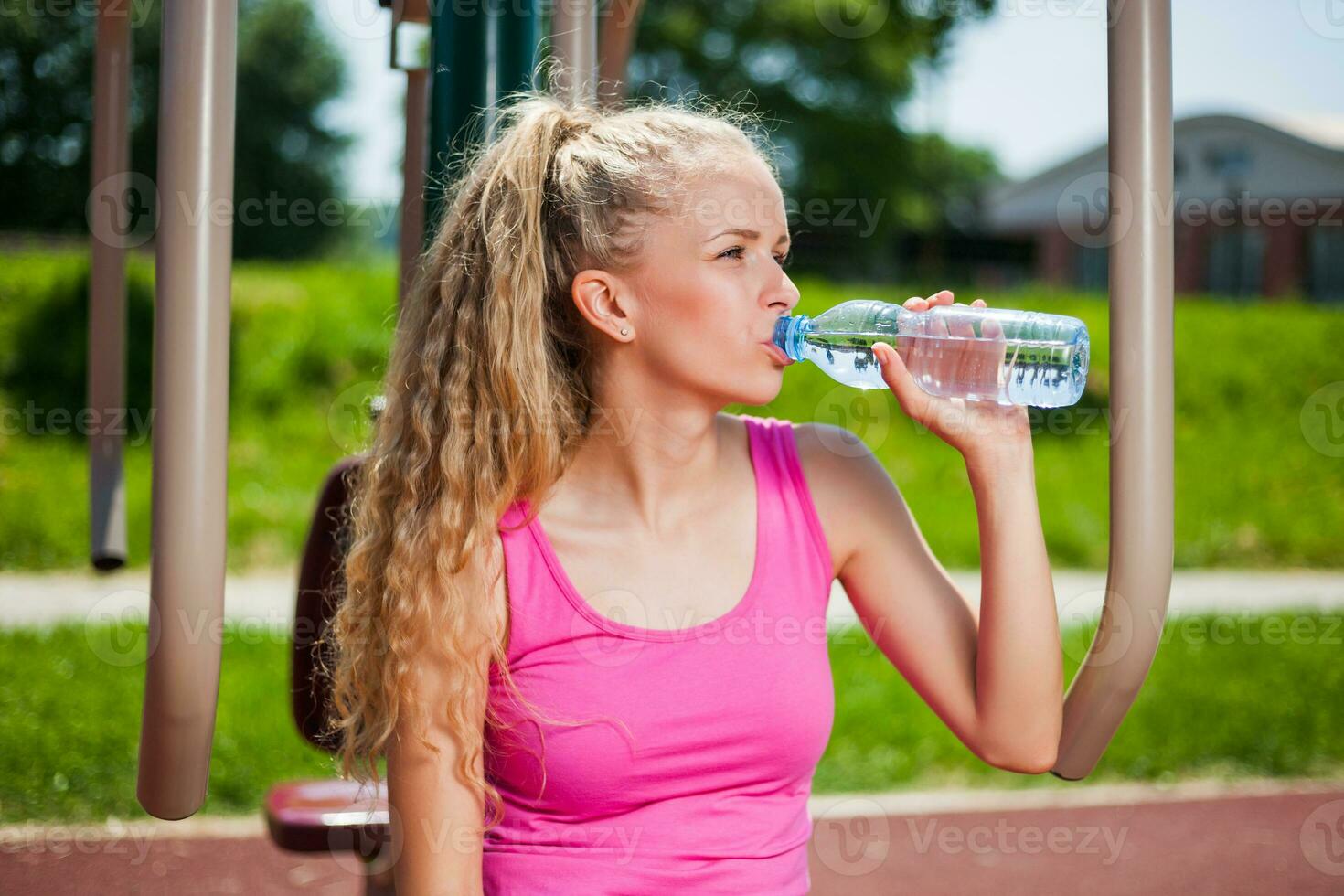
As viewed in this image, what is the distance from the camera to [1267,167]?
4.39 m

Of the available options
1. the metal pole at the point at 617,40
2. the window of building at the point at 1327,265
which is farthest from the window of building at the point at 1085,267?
the metal pole at the point at 617,40

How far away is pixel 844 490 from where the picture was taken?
5.82ft

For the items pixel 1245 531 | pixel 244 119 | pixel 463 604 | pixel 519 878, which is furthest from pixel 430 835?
pixel 244 119

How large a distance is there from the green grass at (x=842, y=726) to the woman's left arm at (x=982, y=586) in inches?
86.8

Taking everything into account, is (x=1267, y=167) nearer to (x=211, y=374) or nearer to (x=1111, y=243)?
(x=1111, y=243)

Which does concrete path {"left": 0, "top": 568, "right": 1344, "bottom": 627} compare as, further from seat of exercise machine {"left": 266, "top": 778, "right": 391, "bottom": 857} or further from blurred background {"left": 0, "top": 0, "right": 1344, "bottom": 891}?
seat of exercise machine {"left": 266, "top": 778, "right": 391, "bottom": 857}

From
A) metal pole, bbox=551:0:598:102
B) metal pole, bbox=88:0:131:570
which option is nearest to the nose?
metal pole, bbox=551:0:598:102

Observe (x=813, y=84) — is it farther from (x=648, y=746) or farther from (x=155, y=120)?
(x=648, y=746)

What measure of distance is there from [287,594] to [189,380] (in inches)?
192

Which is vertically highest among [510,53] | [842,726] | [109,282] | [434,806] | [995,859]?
[510,53]

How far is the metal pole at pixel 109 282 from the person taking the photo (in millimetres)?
2607

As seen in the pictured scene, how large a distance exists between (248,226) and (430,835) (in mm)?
15682

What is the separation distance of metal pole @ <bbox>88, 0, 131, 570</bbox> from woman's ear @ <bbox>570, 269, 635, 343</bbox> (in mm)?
1326

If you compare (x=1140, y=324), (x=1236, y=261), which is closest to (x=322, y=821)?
(x=1140, y=324)
